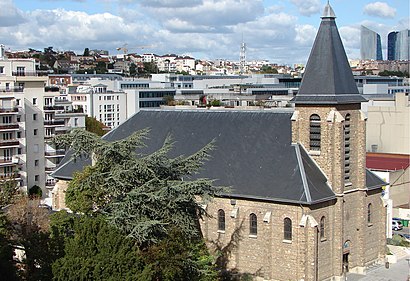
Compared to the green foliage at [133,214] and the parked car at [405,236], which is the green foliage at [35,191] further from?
the green foliage at [133,214]

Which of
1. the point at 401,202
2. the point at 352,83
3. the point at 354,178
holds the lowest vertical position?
the point at 401,202

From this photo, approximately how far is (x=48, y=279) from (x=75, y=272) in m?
2.68

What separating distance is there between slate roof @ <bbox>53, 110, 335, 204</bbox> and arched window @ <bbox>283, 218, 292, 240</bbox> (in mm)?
1470

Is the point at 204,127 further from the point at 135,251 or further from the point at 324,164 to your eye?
the point at 135,251

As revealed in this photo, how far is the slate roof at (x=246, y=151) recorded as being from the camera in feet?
154

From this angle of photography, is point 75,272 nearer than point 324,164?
Yes

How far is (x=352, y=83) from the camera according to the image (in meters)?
49.4

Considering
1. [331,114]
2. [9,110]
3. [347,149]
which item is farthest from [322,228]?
[9,110]

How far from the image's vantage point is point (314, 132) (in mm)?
48438

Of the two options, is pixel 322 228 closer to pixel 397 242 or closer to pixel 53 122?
pixel 397 242

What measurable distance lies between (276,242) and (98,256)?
1764cm

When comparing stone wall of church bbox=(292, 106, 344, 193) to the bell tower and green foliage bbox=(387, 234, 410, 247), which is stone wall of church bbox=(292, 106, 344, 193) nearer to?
the bell tower

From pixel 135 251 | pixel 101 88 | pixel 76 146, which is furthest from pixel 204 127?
pixel 101 88

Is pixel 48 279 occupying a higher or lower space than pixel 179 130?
lower
